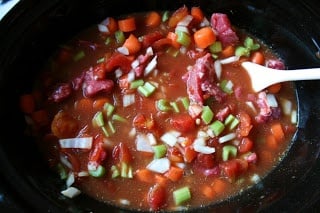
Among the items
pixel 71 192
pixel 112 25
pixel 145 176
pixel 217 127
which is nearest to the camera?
pixel 71 192

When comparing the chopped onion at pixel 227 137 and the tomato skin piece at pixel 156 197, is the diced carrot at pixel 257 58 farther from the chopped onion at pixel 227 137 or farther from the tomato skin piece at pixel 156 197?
the tomato skin piece at pixel 156 197

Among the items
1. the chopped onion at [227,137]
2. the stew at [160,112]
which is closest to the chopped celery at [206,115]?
the stew at [160,112]

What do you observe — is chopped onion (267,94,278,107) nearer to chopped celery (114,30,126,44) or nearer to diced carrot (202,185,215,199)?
diced carrot (202,185,215,199)

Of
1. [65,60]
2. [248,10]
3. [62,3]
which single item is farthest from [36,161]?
[248,10]

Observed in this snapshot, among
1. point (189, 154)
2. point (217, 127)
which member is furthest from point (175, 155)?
point (217, 127)

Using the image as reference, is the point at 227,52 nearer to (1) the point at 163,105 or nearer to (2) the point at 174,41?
(2) the point at 174,41

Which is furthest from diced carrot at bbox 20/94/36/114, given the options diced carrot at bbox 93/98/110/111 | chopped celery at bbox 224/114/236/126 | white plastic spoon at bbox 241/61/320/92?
white plastic spoon at bbox 241/61/320/92
